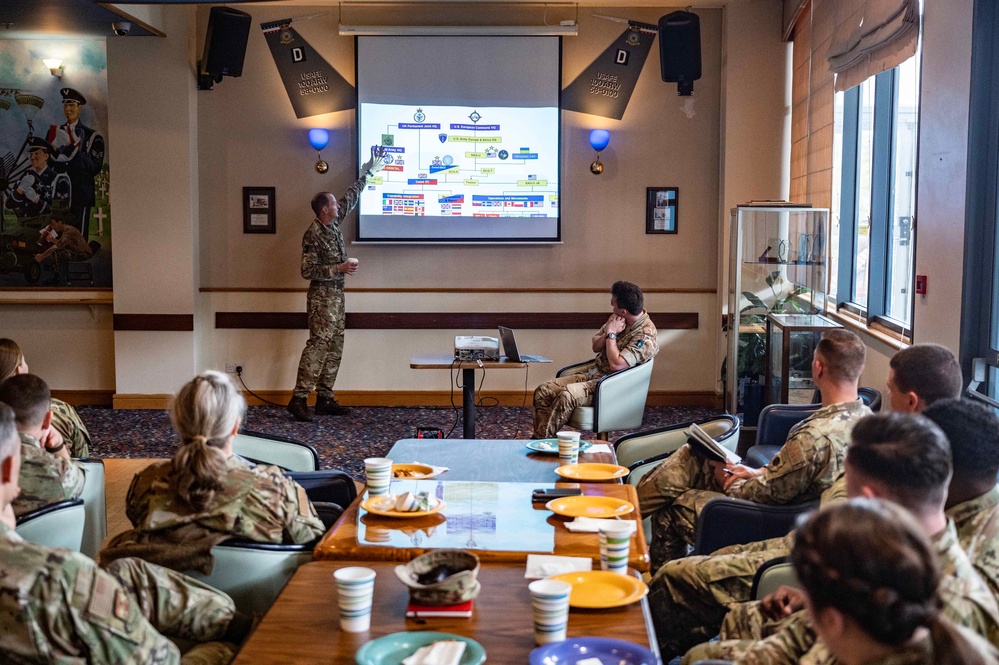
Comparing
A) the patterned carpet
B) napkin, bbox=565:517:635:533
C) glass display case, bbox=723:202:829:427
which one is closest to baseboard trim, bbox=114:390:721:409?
the patterned carpet

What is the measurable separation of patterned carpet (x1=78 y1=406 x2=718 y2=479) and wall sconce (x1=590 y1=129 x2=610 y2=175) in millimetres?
2119

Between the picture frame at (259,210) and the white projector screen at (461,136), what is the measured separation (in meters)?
0.79

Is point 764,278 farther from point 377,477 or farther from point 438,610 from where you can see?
point 438,610

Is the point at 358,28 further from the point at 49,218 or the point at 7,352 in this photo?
the point at 7,352

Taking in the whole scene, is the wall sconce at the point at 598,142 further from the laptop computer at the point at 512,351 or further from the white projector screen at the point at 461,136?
the laptop computer at the point at 512,351

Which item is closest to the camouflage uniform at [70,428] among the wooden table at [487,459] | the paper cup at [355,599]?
the wooden table at [487,459]

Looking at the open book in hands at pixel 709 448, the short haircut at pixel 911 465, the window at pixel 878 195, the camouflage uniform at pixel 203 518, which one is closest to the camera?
the short haircut at pixel 911 465

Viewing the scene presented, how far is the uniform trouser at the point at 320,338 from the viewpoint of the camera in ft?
27.0

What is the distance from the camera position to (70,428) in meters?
4.15

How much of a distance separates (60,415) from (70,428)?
2.7 inches

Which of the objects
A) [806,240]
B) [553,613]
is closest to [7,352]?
[553,613]

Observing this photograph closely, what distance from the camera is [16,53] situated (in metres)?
8.59

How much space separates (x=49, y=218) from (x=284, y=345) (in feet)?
7.66

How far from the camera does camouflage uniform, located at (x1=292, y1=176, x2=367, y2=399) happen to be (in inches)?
322
